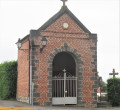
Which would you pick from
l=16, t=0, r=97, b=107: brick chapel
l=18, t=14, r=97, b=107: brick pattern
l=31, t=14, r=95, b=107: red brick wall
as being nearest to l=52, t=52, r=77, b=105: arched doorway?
l=16, t=0, r=97, b=107: brick chapel

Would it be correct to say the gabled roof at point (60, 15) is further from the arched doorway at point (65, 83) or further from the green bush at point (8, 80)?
the green bush at point (8, 80)

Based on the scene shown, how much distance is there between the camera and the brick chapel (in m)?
18.5

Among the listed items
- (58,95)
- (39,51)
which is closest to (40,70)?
(39,51)

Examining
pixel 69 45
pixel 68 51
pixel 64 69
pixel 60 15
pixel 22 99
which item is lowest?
pixel 22 99

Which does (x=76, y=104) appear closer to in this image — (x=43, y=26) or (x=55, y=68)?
(x=55, y=68)

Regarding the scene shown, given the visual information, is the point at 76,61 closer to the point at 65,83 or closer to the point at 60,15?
the point at 65,83

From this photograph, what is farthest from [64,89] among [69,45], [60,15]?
[60,15]

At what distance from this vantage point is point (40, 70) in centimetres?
1855

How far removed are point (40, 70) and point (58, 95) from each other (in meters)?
2.78

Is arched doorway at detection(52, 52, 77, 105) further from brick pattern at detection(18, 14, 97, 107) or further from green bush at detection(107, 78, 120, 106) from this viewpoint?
green bush at detection(107, 78, 120, 106)

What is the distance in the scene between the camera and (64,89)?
19.0 m

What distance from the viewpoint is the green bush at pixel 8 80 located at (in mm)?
22969

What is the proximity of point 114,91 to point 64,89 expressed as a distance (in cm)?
446

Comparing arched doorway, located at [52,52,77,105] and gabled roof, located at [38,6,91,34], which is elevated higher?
gabled roof, located at [38,6,91,34]
